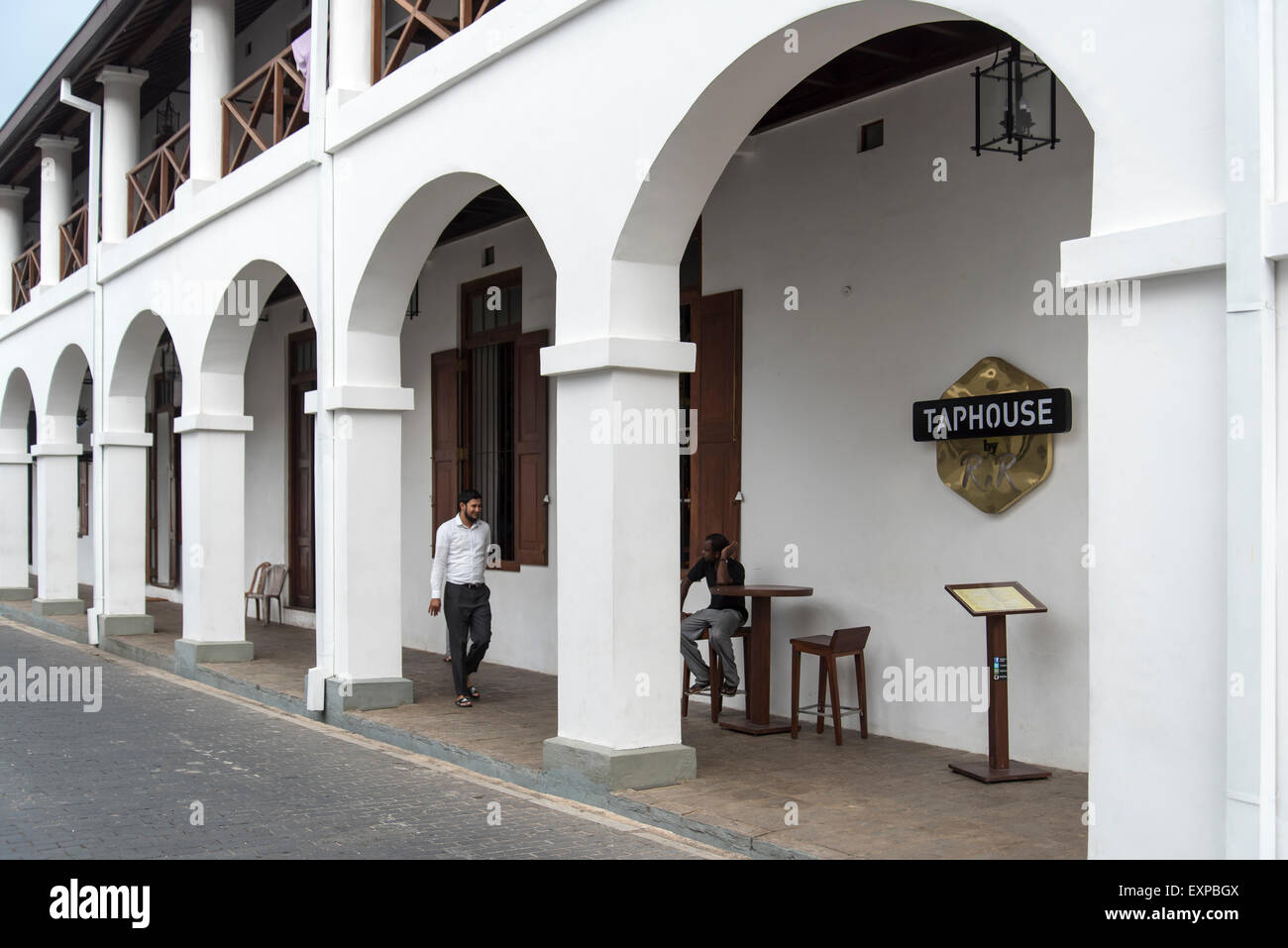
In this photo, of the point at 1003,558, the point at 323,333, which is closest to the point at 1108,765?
the point at 1003,558

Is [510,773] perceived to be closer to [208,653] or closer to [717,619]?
[717,619]

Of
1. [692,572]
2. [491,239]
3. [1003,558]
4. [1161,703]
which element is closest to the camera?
[1161,703]

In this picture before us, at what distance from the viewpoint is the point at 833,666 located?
812 cm

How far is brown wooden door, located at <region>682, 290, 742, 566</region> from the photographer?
9.63 meters

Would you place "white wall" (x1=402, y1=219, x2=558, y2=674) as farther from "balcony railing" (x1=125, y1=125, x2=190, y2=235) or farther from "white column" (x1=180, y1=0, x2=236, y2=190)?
"balcony railing" (x1=125, y1=125, x2=190, y2=235)

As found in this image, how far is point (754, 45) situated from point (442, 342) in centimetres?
795

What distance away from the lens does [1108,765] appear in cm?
447

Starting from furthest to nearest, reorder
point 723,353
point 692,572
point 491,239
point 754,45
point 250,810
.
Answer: point 491,239 < point 723,353 < point 692,572 < point 250,810 < point 754,45

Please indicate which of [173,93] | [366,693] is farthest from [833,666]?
[173,93]

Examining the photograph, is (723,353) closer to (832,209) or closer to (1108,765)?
(832,209)

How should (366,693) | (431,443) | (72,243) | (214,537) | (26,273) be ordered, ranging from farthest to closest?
(26,273) < (72,243) < (431,443) < (214,537) < (366,693)

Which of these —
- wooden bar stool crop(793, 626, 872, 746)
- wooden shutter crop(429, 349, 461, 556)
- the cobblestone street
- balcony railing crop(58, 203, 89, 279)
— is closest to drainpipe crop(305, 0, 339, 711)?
the cobblestone street

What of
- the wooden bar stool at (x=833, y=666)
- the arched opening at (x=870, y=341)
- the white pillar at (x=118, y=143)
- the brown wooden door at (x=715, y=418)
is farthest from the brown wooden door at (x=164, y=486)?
the wooden bar stool at (x=833, y=666)

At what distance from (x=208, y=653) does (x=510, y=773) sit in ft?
20.1
